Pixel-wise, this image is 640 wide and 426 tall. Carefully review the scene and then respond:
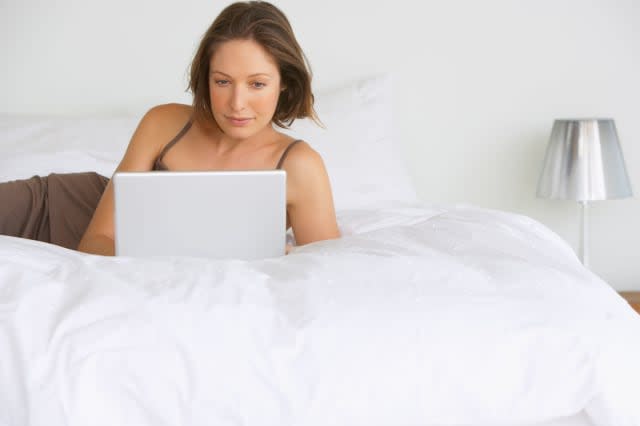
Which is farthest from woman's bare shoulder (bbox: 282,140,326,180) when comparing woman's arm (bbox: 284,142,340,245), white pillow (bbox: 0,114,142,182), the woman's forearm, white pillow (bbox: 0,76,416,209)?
white pillow (bbox: 0,114,142,182)

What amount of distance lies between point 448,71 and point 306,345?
2135 mm

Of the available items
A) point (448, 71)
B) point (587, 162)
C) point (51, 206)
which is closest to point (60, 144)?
point (51, 206)

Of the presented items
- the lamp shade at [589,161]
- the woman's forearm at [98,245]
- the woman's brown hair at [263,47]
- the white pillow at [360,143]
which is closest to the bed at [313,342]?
the woman's forearm at [98,245]

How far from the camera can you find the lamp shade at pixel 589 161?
287 centimetres

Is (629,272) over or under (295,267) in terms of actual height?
under

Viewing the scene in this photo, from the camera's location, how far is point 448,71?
3.09m

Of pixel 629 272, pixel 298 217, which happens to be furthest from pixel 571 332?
pixel 629 272

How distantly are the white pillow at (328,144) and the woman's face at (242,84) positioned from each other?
696mm

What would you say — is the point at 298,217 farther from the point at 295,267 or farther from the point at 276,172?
the point at 295,267

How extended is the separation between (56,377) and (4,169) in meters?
1.39

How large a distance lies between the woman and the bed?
1.78 ft

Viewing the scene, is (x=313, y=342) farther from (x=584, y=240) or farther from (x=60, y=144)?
(x=584, y=240)

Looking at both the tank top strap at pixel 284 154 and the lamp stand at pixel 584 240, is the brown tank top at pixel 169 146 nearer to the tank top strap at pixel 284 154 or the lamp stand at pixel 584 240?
the tank top strap at pixel 284 154

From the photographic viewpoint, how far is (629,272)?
3260 millimetres
